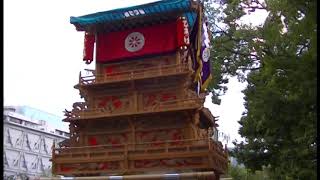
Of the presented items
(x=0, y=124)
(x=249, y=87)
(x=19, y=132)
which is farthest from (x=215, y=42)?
(x=19, y=132)

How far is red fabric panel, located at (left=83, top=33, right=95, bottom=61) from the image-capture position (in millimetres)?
17453

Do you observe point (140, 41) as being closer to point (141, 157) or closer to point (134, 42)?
point (134, 42)

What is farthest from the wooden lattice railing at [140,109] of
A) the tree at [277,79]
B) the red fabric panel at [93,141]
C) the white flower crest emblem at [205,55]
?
the white flower crest emblem at [205,55]

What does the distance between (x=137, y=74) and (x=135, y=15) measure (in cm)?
221

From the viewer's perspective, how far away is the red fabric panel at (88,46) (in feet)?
57.3

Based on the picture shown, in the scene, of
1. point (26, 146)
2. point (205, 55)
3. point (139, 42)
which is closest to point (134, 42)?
point (139, 42)

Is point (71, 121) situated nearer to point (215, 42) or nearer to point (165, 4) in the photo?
point (165, 4)

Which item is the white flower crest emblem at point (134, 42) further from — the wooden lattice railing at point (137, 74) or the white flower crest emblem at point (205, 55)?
the white flower crest emblem at point (205, 55)

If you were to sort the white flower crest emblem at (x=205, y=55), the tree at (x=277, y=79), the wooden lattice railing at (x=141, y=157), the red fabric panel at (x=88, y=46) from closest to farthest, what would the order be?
1. the tree at (x=277, y=79)
2. the wooden lattice railing at (x=141, y=157)
3. the white flower crest emblem at (x=205, y=55)
4. the red fabric panel at (x=88, y=46)

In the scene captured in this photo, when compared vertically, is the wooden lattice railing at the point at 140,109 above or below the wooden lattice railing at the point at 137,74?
below

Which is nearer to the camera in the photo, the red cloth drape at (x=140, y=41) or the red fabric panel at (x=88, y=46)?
the red cloth drape at (x=140, y=41)

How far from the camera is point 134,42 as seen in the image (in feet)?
55.8

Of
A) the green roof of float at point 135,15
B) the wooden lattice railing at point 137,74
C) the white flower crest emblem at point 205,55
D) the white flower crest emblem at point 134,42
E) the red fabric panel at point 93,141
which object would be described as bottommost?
the red fabric panel at point 93,141

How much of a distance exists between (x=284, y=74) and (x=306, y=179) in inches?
210
